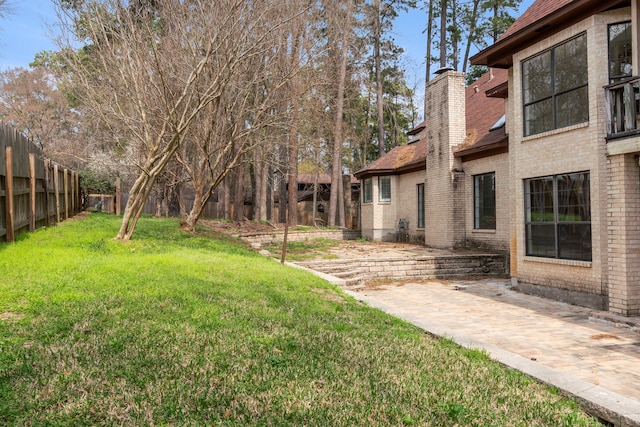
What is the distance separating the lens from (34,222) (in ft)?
34.8

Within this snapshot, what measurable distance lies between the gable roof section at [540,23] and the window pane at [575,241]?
13.0 ft

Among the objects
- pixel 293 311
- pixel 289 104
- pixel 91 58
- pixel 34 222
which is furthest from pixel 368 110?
pixel 293 311

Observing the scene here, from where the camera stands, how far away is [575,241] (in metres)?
9.09

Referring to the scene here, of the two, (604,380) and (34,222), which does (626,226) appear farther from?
(34,222)

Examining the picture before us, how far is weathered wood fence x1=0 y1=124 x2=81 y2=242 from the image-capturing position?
28.0 feet

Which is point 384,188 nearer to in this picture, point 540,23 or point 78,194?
point 540,23

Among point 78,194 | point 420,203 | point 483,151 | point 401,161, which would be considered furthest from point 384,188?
point 78,194

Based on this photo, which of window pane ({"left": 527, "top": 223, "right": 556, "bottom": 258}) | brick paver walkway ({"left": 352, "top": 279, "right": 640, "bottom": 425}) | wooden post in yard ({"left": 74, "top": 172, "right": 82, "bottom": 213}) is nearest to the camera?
brick paver walkway ({"left": 352, "top": 279, "right": 640, "bottom": 425})

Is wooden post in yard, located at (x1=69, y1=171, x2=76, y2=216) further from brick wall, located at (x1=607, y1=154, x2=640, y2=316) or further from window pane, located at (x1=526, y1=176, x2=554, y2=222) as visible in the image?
brick wall, located at (x1=607, y1=154, x2=640, y2=316)

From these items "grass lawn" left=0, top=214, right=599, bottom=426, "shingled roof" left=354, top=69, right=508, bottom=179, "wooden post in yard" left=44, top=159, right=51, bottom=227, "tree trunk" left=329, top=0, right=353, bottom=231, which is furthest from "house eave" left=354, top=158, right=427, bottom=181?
"wooden post in yard" left=44, top=159, right=51, bottom=227

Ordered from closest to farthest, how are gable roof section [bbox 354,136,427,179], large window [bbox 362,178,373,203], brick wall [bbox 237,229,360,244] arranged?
brick wall [bbox 237,229,360,244]
gable roof section [bbox 354,136,427,179]
large window [bbox 362,178,373,203]

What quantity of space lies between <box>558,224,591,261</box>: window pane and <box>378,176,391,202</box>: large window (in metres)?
12.3

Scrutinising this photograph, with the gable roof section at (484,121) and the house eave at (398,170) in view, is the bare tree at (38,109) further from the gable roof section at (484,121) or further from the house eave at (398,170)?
the gable roof section at (484,121)

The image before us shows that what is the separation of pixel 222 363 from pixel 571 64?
8.87 meters
